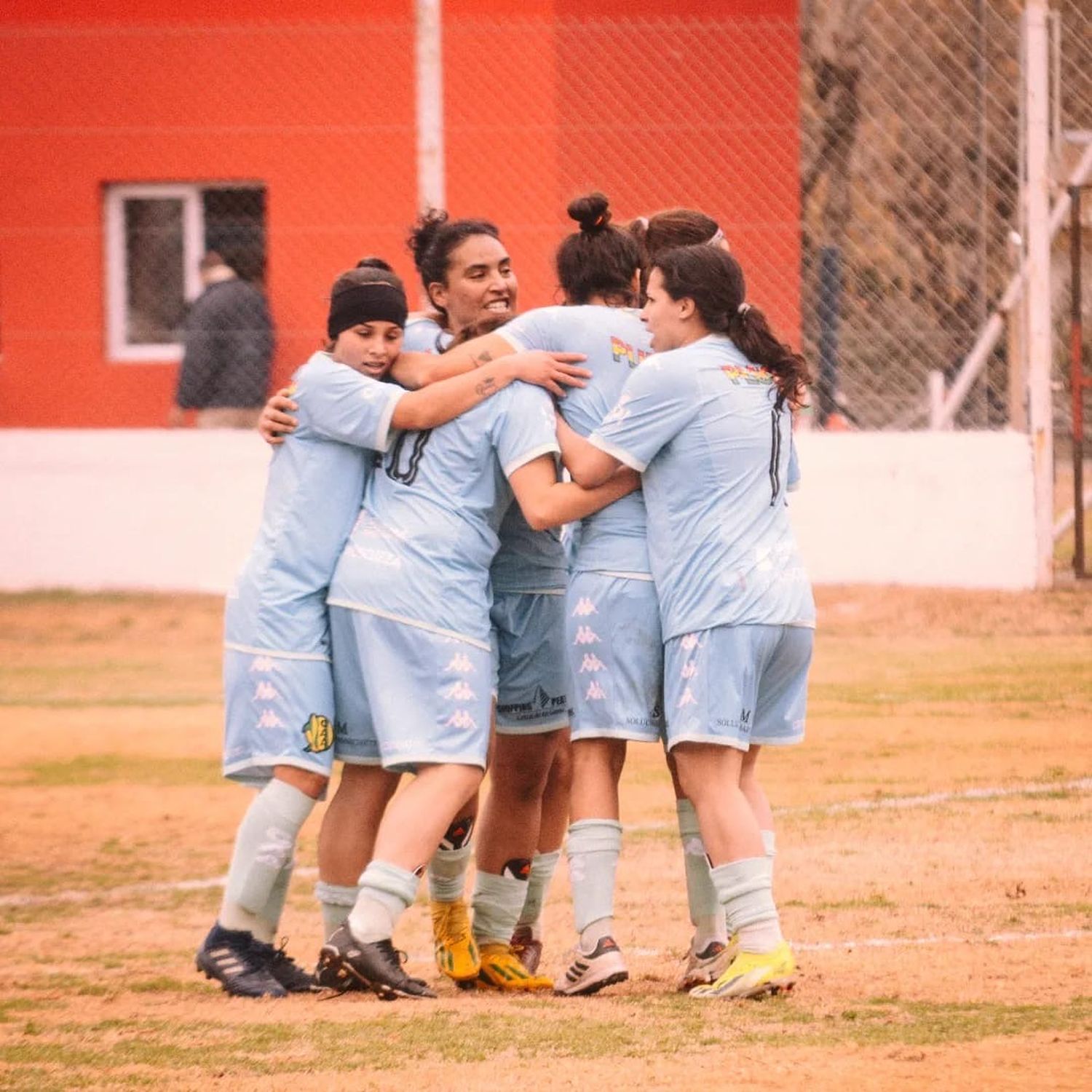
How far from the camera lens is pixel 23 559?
14.2 m

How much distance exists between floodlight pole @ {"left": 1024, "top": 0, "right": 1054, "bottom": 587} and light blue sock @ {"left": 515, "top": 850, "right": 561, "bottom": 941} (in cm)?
732

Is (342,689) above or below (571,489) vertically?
below

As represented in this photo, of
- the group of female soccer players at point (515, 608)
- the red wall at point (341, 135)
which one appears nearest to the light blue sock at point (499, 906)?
the group of female soccer players at point (515, 608)

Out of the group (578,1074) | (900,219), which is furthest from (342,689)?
(900,219)

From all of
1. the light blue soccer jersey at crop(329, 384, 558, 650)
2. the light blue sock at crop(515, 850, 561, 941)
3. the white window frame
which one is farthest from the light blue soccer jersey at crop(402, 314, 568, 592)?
the white window frame

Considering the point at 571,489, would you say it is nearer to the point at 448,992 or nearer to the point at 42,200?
the point at 448,992

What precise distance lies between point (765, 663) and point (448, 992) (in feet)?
3.76

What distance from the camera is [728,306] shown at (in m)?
Answer: 5.01

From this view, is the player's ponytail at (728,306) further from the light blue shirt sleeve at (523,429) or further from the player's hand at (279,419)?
the player's hand at (279,419)

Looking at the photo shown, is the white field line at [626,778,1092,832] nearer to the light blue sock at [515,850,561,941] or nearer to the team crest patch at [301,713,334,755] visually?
the light blue sock at [515,850,561,941]

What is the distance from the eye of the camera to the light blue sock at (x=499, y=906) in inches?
209

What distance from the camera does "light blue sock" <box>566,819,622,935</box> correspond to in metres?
5.01

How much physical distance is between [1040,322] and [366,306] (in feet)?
25.5

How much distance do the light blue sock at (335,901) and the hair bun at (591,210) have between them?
5.72 ft
